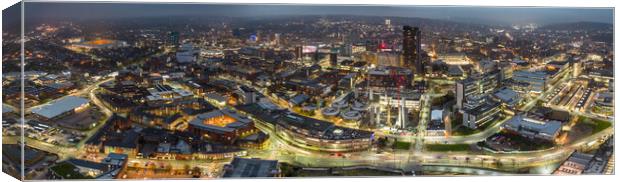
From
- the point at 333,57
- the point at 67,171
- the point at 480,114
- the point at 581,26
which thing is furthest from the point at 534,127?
the point at 67,171

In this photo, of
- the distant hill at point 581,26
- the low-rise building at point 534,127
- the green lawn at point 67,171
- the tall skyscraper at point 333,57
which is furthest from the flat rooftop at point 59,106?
the distant hill at point 581,26

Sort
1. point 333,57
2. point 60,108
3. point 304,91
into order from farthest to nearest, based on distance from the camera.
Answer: point 333,57
point 304,91
point 60,108

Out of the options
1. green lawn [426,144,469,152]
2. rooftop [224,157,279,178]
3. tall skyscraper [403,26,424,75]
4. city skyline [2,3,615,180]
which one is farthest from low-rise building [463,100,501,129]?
rooftop [224,157,279,178]

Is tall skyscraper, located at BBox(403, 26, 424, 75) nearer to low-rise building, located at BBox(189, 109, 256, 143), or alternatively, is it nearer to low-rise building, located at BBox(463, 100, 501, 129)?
low-rise building, located at BBox(463, 100, 501, 129)

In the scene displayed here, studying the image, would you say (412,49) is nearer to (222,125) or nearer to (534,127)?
(534,127)

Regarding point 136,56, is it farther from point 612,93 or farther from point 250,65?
point 612,93

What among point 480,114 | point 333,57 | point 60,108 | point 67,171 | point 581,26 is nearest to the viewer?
point 67,171

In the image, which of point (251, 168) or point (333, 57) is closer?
point (251, 168)

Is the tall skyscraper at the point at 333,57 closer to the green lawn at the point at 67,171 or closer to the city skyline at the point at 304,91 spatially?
the city skyline at the point at 304,91

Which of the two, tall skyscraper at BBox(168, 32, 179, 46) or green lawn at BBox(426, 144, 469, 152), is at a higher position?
tall skyscraper at BBox(168, 32, 179, 46)
